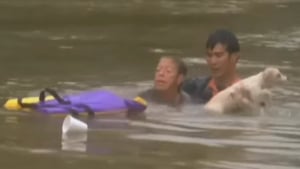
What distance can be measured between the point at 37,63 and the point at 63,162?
19.2 feet

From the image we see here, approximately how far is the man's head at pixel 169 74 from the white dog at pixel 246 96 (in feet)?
1.37

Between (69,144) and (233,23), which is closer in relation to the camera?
(69,144)

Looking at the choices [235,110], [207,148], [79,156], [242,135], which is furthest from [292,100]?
[79,156]

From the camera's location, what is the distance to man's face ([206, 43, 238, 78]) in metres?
10.0

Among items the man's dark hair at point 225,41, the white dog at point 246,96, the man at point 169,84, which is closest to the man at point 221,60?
the man's dark hair at point 225,41

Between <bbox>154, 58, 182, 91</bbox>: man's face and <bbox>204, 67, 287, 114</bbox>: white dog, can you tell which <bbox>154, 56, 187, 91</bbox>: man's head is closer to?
<bbox>154, 58, 182, 91</bbox>: man's face

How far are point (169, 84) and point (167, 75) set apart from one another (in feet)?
0.31

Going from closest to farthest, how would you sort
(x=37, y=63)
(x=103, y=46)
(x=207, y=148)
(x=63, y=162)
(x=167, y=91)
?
(x=63, y=162)
(x=207, y=148)
(x=167, y=91)
(x=37, y=63)
(x=103, y=46)

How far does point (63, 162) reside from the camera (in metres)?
7.60

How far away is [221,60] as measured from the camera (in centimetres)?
1004

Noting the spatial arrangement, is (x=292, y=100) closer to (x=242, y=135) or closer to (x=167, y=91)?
(x=167, y=91)

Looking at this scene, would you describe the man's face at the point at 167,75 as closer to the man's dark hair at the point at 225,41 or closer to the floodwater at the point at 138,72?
the floodwater at the point at 138,72

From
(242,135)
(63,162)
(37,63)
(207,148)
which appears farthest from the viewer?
(37,63)

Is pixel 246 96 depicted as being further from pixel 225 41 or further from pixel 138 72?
pixel 138 72
